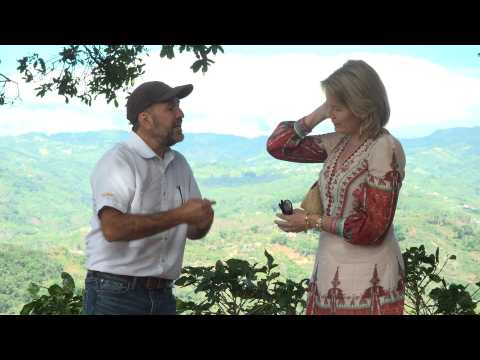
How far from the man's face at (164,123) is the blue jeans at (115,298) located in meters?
0.59

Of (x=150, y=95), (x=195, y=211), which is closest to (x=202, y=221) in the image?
(x=195, y=211)

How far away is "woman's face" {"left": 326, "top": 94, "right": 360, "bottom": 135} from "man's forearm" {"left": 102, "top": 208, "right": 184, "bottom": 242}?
28.5 inches

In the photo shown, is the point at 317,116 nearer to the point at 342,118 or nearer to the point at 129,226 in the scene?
the point at 342,118

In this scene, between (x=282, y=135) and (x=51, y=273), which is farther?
(x=51, y=273)

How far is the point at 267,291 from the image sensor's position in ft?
14.3

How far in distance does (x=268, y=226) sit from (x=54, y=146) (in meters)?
27.4

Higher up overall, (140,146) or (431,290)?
(140,146)

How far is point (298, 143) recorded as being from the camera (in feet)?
9.93

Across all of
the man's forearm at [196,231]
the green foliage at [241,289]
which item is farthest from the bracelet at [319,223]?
the green foliage at [241,289]

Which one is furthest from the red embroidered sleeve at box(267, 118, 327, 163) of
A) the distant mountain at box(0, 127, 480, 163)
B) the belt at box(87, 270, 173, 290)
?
the distant mountain at box(0, 127, 480, 163)

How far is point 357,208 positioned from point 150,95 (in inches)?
36.3

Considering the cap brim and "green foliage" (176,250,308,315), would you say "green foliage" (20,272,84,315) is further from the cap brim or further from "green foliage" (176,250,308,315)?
the cap brim
